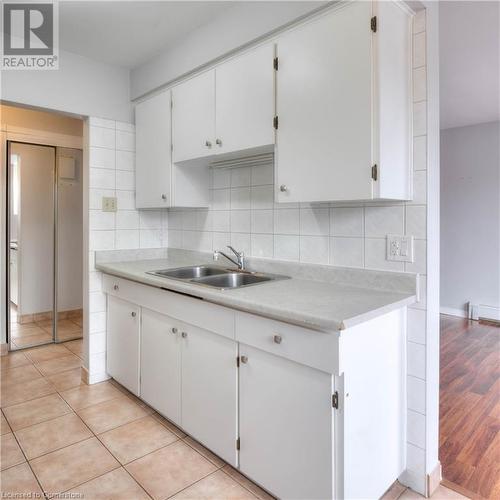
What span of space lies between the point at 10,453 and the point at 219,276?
1.41m

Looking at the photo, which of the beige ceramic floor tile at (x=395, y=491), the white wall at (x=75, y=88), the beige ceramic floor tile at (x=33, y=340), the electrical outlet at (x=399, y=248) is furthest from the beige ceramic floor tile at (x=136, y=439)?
the white wall at (x=75, y=88)

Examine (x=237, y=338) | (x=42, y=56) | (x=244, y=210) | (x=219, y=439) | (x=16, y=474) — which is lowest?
(x=16, y=474)

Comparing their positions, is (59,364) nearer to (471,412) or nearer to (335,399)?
(335,399)

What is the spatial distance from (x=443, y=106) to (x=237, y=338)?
12.2ft

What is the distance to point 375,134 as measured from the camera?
57.4 inches

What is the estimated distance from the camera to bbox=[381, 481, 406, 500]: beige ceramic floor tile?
1.57 meters

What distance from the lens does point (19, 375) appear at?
2.83 meters

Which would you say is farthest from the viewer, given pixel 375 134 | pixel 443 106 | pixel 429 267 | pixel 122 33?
pixel 443 106

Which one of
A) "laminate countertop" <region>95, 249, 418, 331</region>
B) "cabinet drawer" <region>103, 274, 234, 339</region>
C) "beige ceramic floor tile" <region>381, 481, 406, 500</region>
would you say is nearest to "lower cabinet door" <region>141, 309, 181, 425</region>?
"cabinet drawer" <region>103, 274, 234, 339</region>

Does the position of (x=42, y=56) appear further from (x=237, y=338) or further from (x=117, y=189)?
(x=237, y=338)

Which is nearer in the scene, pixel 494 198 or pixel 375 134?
pixel 375 134

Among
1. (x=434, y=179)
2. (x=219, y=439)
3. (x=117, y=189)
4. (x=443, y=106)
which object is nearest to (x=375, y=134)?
(x=434, y=179)

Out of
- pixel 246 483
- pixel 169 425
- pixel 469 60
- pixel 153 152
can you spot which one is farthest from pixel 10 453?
pixel 469 60

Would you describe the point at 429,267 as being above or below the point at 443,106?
below
